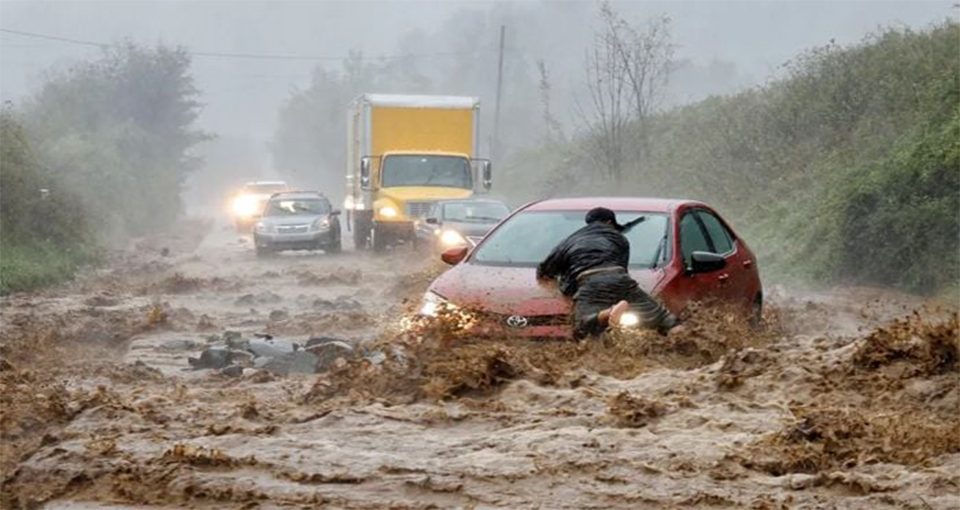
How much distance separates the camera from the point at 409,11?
148 metres

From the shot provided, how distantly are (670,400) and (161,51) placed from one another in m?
55.1

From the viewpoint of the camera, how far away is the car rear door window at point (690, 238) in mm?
11398

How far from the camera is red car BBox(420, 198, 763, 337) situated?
1005cm

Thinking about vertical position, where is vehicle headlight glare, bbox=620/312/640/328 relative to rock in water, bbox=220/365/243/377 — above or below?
above

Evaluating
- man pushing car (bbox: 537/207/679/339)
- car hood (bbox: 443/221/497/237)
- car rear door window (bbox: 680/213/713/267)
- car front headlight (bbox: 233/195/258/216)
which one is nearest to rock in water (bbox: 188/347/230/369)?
man pushing car (bbox: 537/207/679/339)

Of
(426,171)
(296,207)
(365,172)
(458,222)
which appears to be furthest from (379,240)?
(458,222)

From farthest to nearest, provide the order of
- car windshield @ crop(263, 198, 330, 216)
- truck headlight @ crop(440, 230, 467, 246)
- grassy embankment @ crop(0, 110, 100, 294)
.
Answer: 1. car windshield @ crop(263, 198, 330, 216)
2. grassy embankment @ crop(0, 110, 100, 294)
3. truck headlight @ crop(440, 230, 467, 246)

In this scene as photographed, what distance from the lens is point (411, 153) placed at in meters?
30.4

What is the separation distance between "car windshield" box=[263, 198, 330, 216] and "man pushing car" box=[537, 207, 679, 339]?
919 inches

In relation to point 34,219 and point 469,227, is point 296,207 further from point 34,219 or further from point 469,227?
point 469,227

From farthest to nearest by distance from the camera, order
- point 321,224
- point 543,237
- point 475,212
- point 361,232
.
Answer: point 361,232, point 321,224, point 475,212, point 543,237

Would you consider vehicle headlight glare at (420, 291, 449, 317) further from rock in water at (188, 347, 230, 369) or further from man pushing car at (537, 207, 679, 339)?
rock in water at (188, 347, 230, 369)

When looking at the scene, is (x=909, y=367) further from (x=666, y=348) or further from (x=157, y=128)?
(x=157, y=128)

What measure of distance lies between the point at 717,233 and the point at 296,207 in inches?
871
